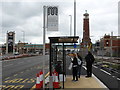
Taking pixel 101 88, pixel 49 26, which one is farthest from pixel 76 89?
pixel 49 26

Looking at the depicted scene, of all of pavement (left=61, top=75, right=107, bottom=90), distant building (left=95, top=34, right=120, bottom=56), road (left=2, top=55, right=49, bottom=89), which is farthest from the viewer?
distant building (left=95, top=34, right=120, bottom=56)

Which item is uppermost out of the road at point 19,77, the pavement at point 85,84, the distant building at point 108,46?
the distant building at point 108,46

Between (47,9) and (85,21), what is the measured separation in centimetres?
5640

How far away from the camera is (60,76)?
11.3 metres

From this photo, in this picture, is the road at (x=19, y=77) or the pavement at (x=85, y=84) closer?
the pavement at (x=85, y=84)

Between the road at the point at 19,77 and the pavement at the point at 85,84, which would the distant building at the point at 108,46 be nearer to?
the road at the point at 19,77

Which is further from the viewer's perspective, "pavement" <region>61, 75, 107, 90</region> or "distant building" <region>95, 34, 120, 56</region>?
"distant building" <region>95, 34, 120, 56</region>

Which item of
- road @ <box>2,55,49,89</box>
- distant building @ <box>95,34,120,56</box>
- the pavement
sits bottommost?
road @ <box>2,55,49,89</box>

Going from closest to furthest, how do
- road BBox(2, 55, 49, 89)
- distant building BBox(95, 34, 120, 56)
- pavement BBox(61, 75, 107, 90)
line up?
1. pavement BBox(61, 75, 107, 90)
2. road BBox(2, 55, 49, 89)
3. distant building BBox(95, 34, 120, 56)

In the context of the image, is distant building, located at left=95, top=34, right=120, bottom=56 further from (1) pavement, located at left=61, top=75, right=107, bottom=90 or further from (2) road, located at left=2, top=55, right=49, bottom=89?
(1) pavement, located at left=61, top=75, right=107, bottom=90

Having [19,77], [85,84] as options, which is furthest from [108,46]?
[85,84]

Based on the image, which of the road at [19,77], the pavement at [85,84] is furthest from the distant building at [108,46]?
the pavement at [85,84]

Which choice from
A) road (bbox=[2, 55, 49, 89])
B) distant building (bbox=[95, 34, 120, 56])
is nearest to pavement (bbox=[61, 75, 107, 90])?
road (bbox=[2, 55, 49, 89])

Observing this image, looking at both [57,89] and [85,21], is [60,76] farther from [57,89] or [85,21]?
[85,21]
